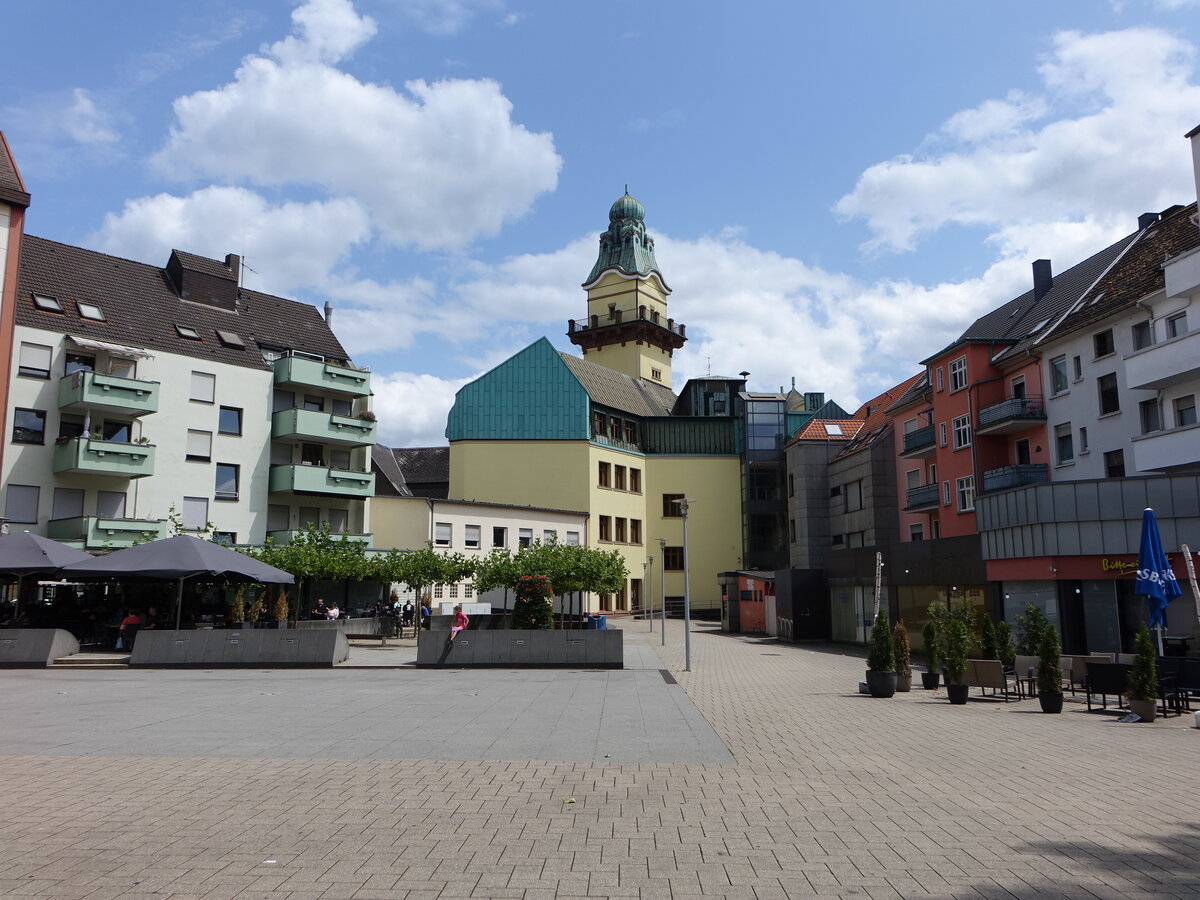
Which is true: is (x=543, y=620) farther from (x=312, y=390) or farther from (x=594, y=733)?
(x=312, y=390)

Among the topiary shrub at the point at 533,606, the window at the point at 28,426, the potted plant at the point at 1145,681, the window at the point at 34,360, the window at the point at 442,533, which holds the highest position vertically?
the window at the point at 34,360

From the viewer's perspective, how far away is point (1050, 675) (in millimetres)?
15891

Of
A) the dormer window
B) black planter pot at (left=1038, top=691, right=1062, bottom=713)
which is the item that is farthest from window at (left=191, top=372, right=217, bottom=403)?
black planter pot at (left=1038, top=691, right=1062, bottom=713)

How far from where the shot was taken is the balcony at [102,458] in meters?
36.8

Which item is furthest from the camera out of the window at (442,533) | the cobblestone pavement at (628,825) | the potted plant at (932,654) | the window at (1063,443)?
the window at (442,533)

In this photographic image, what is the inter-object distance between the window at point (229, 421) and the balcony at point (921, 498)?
101 ft

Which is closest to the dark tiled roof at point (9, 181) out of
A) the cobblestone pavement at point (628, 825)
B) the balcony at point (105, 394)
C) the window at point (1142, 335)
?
the balcony at point (105, 394)

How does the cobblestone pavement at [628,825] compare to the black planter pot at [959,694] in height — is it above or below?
below

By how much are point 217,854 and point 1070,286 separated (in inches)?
1628

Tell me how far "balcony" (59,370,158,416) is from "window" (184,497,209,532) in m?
4.47

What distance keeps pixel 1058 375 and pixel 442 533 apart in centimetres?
3020

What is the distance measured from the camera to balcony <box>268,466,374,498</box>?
44188 mm

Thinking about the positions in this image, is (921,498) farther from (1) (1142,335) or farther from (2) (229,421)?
(2) (229,421)

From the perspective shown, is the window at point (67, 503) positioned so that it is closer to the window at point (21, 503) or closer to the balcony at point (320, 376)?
the window at point (21, 503)
